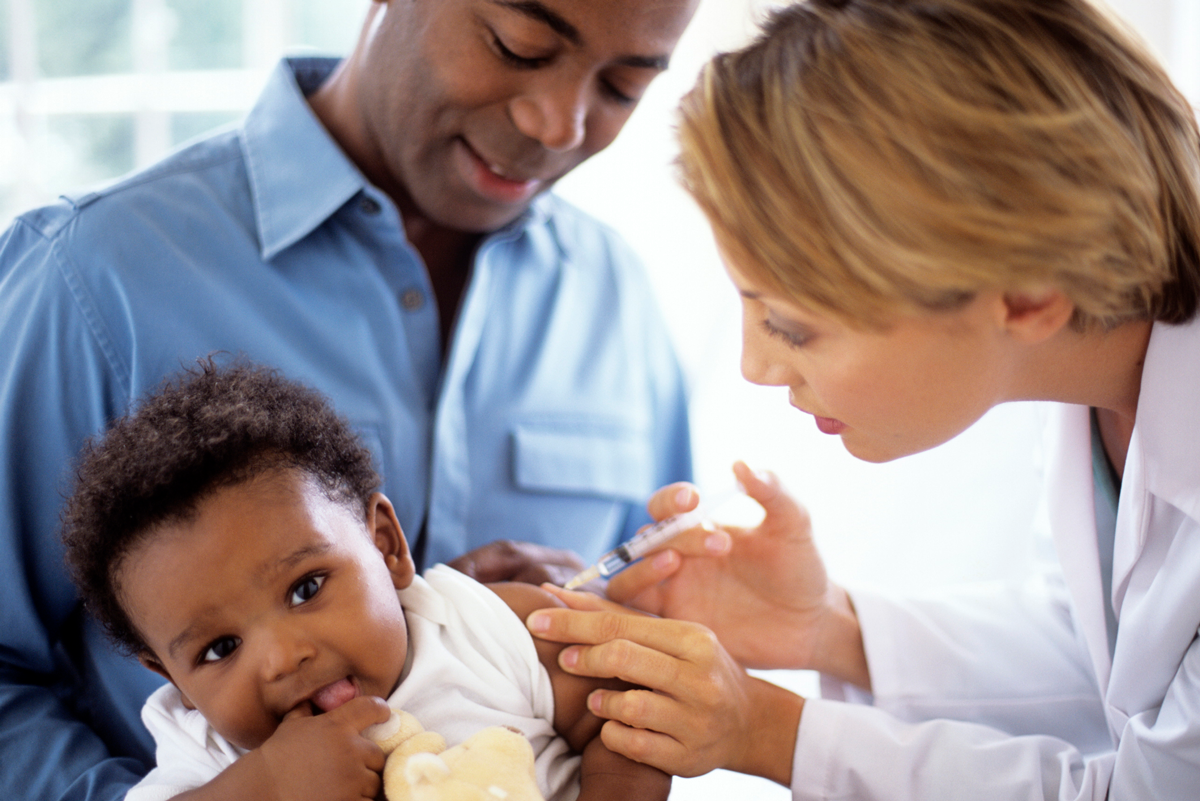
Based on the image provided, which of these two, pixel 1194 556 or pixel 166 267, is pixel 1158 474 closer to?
pixel 1194 556

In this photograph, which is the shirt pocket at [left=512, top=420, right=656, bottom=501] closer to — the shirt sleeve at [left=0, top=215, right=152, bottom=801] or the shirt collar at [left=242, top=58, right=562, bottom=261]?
the shirt collar at [left=242, top=58, right=562, bottom=261]

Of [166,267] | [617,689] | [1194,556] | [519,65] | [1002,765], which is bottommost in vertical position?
[1002,765]

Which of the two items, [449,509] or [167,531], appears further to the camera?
[449,509]

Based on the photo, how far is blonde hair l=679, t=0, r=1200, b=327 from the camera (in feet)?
3.33

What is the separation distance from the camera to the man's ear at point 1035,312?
3.59 feet

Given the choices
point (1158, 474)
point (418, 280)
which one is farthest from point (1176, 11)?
point (418, 280)

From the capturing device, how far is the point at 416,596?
4.41 feet

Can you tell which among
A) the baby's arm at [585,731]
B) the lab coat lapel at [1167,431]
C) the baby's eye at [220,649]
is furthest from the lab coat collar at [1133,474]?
the baby's eye at [220,649]

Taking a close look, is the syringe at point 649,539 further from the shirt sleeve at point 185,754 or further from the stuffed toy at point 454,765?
the shirt sleeve at point 185,754

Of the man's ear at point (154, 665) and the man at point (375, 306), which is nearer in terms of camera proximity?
the man's ear at point (154, 665)

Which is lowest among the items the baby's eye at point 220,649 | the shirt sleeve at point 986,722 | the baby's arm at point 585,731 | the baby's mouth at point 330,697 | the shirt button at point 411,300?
the shirt sleeve at point 986,722

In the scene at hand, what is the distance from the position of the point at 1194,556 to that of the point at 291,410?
3.98 feet

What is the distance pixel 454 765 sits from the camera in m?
1.07

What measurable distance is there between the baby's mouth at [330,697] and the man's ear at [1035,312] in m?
0.93
